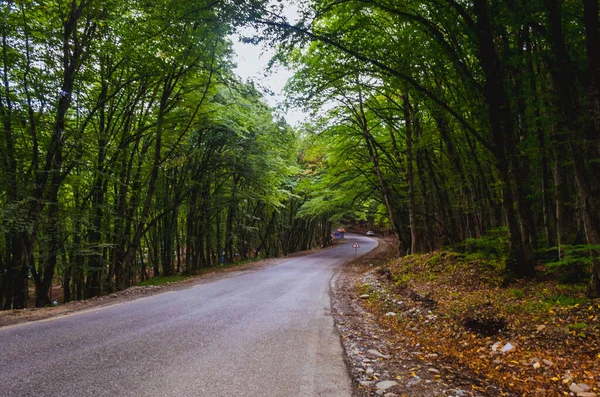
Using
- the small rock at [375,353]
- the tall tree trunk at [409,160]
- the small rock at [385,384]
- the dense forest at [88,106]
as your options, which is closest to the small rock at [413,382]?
the small rock at [385,384]

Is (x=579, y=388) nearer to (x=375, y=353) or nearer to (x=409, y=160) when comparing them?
(x=375, y=353)

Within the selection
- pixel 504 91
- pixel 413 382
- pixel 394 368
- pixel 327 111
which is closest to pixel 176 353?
pixel 394 368

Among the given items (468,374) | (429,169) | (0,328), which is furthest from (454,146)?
(0,328)

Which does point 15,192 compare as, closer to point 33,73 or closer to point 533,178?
point 33,73

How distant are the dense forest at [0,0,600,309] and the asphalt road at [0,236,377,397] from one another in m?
3.68

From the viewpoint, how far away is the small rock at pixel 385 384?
132 inches

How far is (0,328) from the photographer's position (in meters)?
5.36

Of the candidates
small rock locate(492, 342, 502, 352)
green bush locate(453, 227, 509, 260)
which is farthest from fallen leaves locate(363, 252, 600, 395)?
green bush locate(453, 227, 509, 260)

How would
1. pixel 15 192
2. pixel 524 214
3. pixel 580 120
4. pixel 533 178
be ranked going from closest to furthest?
pixel 580 120 → pixel 524 214 → pixel 15 192 → pixel 533 178

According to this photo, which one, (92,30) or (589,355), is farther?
(92,30)

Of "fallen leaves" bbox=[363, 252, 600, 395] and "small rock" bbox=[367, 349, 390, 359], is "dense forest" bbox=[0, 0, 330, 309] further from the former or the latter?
"fallen leaves" bbox=[363, 252, 600, 395]

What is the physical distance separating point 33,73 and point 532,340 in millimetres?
14173

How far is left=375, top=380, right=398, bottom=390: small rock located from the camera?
11.0ft

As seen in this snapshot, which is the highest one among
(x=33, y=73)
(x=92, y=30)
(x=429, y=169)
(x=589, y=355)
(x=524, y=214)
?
(x=92, y=30)
